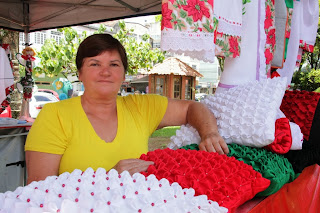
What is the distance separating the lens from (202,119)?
1088 mm

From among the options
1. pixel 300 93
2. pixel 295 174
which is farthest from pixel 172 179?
pixel 300 93

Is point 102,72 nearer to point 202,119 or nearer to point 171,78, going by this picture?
point 202,119

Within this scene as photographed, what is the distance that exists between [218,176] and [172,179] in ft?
0.42

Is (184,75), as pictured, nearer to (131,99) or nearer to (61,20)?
(61,20)

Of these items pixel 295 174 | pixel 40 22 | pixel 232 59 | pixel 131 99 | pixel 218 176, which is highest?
pixel 40 22

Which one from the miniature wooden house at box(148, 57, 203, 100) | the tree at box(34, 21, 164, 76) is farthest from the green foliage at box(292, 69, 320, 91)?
the miniature wooden house at box(148, 57, 203, 100)

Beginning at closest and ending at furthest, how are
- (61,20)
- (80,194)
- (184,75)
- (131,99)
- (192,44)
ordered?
1. (80,194)
2. (192,44)
3. (131,99)
4. (61,20)
5. (184,75)

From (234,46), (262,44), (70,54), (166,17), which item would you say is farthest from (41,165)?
(70,54)

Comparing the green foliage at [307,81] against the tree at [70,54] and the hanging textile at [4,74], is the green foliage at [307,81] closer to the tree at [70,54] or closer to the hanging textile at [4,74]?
the hanging textile at [4,74]

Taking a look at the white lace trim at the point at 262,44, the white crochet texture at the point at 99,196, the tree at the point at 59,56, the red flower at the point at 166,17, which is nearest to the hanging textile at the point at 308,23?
the white lace trim at the point at 262,44

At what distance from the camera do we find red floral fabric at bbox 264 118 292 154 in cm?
100

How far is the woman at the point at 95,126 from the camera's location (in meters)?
1.00

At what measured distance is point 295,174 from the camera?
1.06 m

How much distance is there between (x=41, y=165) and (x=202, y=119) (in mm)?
624
